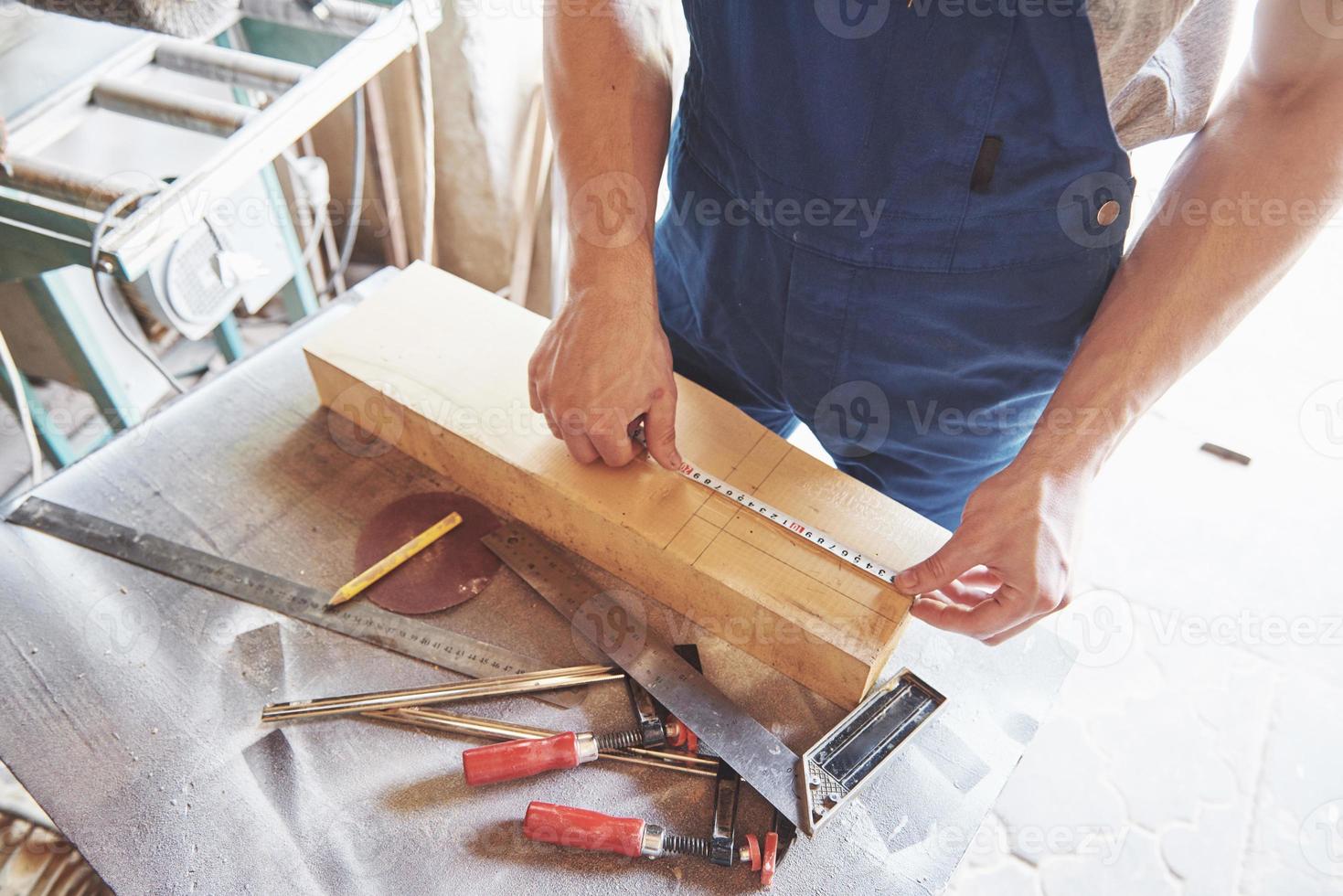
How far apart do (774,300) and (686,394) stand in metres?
0.21

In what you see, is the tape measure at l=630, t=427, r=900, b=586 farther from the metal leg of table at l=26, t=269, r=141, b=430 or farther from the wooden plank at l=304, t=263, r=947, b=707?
the metal leg of table at l=26, t=269, r=141, b=430

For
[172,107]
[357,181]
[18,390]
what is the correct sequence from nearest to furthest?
[172,107], [18,390], [357,181]

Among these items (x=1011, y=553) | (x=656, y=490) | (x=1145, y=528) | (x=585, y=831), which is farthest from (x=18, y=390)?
(x=1145, y=528)

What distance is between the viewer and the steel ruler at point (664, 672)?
0.94 meters

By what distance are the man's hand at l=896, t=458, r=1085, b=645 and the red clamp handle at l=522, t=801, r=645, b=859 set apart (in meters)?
0.41

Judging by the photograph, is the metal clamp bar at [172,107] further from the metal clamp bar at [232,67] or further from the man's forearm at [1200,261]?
the man's forearm at [1200,261]

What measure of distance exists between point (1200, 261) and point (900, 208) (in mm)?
333

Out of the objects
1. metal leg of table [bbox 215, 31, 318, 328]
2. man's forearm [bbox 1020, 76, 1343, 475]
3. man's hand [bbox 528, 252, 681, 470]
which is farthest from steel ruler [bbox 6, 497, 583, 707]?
metal leg of table [bbox 215, 31, 318, 328]

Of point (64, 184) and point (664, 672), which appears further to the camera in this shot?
point (64, 184)

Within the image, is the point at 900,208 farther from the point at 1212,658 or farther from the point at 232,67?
the point at 1212,658

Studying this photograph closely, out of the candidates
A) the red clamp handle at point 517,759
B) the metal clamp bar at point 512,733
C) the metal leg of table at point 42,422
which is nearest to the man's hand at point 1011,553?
the metal clamp bar at point 512,733

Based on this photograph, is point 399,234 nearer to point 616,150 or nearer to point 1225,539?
point 616,150

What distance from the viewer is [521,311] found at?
53.0 inches

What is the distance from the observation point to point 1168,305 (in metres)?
0.94
